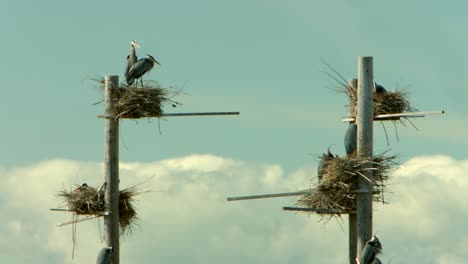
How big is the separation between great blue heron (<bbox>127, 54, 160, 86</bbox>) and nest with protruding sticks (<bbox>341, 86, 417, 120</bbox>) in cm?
299

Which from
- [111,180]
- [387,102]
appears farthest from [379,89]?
[111,180]

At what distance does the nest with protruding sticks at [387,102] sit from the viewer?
18281 millimetres

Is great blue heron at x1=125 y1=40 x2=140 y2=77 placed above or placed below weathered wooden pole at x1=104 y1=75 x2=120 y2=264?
above

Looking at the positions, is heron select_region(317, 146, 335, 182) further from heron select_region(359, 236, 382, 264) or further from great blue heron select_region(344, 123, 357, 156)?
heron select_region(359, 236, 382, 264)

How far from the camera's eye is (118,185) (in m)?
18.0

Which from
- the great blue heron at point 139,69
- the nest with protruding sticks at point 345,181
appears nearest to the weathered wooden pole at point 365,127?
the nest with protruding sticks at point 345,181

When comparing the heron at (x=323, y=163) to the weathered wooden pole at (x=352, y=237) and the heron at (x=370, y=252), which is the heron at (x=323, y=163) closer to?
the weathered wooden pole at (x=352, y=237)

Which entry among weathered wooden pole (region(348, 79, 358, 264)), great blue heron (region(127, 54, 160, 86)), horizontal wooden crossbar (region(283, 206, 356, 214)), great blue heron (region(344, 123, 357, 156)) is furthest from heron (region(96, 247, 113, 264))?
great blue heron (region(344, 123, 357, 156))

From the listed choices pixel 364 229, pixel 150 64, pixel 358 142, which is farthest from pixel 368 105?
pixel 150 64

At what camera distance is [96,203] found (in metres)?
17.9

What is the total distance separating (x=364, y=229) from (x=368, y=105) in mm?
1697

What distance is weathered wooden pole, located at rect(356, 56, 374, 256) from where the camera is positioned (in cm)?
1758

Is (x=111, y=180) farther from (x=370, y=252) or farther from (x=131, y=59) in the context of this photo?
(x=370, y=252)

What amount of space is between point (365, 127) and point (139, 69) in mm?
3574
